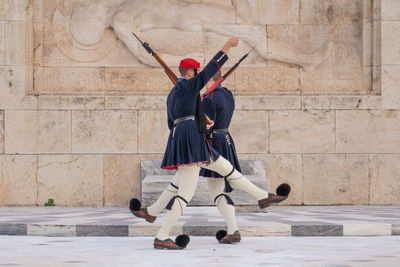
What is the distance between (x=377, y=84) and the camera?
12.1 m

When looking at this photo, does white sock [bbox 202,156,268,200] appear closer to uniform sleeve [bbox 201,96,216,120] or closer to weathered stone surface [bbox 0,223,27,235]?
uniform sleeve [bbox 201,96,216,120]

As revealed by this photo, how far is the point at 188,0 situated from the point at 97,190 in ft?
11.7

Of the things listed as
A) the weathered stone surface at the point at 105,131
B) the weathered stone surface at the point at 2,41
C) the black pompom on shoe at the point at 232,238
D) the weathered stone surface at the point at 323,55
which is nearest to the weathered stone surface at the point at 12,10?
the weathered stone surface at the point at 2,41

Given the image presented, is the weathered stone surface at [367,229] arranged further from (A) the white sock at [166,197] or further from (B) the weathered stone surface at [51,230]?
(B) the weathered stone surface at [51,230]

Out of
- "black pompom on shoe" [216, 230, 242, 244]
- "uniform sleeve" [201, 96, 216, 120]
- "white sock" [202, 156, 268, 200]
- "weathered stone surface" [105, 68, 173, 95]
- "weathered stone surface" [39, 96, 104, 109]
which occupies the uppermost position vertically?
"weathered stone surface" [105, 68, 173, 95]

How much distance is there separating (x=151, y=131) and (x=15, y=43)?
8.84 ft

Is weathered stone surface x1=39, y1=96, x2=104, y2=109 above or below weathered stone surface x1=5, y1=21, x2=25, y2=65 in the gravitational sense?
below

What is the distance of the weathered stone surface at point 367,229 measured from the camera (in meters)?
7.99

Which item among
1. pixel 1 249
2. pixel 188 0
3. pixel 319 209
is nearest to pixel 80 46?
pixel 188 0

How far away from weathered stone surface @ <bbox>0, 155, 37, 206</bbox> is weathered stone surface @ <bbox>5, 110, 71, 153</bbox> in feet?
0.54

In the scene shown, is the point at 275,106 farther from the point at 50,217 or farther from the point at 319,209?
the point at 50,217

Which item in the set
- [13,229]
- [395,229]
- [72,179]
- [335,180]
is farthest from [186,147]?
Result: [335,180]

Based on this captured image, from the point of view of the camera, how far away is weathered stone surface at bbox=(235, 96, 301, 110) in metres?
12.0

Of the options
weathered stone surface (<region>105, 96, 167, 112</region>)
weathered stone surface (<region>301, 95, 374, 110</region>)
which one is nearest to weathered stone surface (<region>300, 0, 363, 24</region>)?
weathered stone surface (<region>301, 95, 374, 110</region>)
